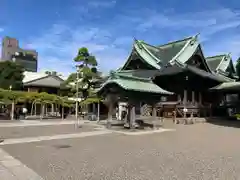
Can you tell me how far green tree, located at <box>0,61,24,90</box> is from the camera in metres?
37.9

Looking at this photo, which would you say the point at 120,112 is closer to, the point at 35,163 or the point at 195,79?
the point at 195,79

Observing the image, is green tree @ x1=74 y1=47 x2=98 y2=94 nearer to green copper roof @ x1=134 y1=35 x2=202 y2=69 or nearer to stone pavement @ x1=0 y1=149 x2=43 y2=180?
green copper roof @ x1=134 y1=35 x2=202 y2=69

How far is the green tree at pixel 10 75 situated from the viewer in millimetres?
37894

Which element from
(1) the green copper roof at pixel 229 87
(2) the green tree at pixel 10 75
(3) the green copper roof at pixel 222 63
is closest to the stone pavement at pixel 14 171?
(1) the green copper roof at pixel 229 87

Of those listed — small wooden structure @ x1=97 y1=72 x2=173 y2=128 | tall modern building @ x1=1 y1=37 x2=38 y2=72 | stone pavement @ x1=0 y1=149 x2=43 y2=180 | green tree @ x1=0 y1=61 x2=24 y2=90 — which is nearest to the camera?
stone pavement @ x1=0 y1=149 x2=43 y2=180

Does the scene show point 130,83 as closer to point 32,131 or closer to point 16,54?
point 32,131

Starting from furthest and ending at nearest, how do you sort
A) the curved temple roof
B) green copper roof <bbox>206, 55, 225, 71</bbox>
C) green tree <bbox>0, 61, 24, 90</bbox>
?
1. green tree <bbox>0, 61, 24, 90</bbox>
2. green copper roof <bbox>206, 55, 225, 71</bbox>
3. the curved temple roof

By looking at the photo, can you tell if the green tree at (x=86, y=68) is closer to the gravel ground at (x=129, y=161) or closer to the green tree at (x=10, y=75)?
the green tree at (x=10, y=75)

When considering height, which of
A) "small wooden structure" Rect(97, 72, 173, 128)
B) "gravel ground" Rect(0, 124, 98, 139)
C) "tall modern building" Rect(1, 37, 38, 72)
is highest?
"tall modern building" Rect(1, 37, 38, 72)

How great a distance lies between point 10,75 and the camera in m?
38.7

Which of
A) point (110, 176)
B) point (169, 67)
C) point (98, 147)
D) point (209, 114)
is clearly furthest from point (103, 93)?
point (209, 114)

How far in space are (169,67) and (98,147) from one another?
1788 cm

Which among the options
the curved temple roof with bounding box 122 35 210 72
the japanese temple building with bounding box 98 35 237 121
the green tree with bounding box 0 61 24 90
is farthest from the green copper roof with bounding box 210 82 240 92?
the green tree with bounding box 0 61 24 90

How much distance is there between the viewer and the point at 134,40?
3100 centimetres
